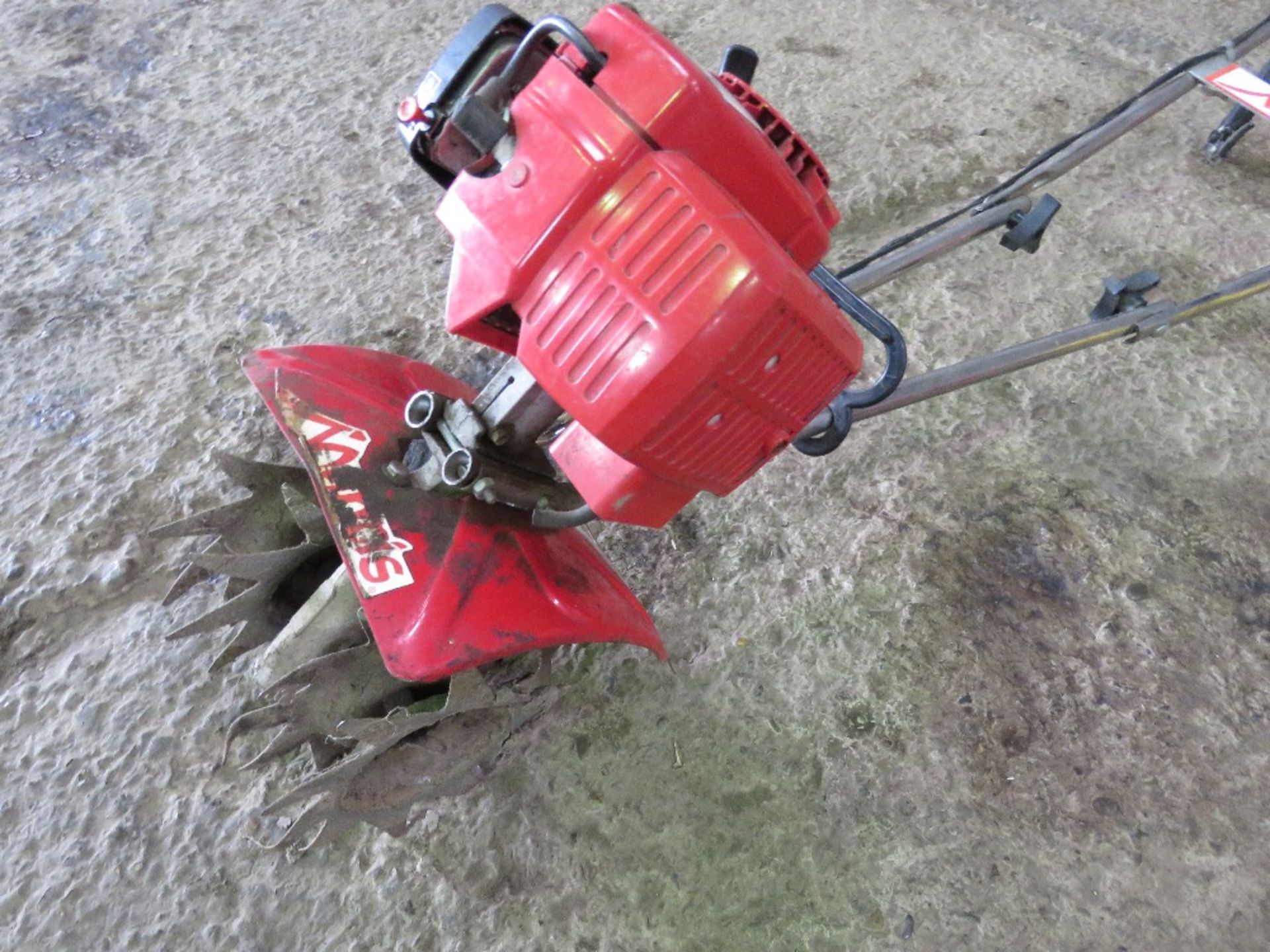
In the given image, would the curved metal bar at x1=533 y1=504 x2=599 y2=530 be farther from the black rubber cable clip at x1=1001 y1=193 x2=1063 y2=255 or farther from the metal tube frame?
the black rubber cable clip at x1=1001 y1=193 x2=1063 y2=255

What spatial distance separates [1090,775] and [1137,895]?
153mm

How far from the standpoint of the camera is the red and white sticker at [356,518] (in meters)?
0.96

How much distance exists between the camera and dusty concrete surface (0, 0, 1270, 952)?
3.80ft

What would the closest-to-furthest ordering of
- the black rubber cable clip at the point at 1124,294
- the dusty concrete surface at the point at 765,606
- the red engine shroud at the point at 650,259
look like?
the red engine shroud at the point at 650,259
the dusty concrete surface at the point at 765,606
the black rubber cable clip at the point at 1124,294

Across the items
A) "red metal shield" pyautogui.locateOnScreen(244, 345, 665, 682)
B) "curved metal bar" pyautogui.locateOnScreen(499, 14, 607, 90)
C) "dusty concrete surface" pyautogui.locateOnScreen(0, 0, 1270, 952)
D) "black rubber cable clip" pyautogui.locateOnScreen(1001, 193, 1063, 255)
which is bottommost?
"dusty concrete surface" pyautogui.locateOnScreen(0, 0, 1270, 952)

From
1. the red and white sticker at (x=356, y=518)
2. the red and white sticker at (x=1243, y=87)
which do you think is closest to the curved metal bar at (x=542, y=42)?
the red and white sticker at (x=356, y=518)

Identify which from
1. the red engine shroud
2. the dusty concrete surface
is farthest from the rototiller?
the dusty concrete surface

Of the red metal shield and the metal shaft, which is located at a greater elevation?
the metal shaft

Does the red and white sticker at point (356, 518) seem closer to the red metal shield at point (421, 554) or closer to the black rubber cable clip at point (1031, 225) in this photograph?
the red metal shield at point (421, 554)

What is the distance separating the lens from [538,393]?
1.02 metres

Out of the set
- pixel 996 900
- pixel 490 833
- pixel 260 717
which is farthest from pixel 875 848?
pixel 260 717

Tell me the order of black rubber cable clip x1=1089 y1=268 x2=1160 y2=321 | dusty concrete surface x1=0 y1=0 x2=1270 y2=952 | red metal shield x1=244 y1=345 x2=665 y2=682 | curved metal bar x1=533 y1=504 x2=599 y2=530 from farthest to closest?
black rubber cable clip x1=1089 y1=268 x2=1160 y2=321 → dusty concrete surface x1=0 y1=0 x2=1270 y2=952 → curved metal bar x1=533 y1=504 x2=599 y2=530 → red metal shield x1=244 y1=345 x2=665 y2=682

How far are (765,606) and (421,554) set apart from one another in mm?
607

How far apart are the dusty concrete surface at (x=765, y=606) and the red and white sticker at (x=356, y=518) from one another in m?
0.44
